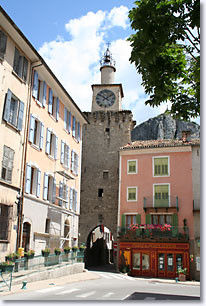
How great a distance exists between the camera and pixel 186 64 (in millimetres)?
6328

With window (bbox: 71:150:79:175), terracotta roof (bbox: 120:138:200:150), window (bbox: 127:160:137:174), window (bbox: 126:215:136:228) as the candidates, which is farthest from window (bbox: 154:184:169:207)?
window (bbox: 71:150:79:175)

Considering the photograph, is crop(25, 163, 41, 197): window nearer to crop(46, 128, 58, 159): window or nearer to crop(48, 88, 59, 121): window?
crop(46, 128, 58, 159): window

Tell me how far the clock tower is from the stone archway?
11041 millimetres

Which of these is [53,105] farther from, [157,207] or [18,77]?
[157,207]

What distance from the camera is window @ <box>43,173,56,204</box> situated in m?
16.9

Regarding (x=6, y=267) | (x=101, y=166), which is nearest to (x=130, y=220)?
(x=101, y=166)

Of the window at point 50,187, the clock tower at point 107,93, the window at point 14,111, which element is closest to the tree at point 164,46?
the window at point 14,111

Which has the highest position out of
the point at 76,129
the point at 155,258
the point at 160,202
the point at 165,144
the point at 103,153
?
the point at 103,153

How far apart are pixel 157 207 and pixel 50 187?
9750 mm

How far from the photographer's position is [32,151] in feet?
50.9

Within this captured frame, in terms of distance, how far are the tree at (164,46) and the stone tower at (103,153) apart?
23961 millimetres

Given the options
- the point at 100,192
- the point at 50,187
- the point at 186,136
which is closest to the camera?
the point at 50,187

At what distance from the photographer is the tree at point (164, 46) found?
5.68 metres

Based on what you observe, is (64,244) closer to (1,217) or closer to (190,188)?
(1,217)
